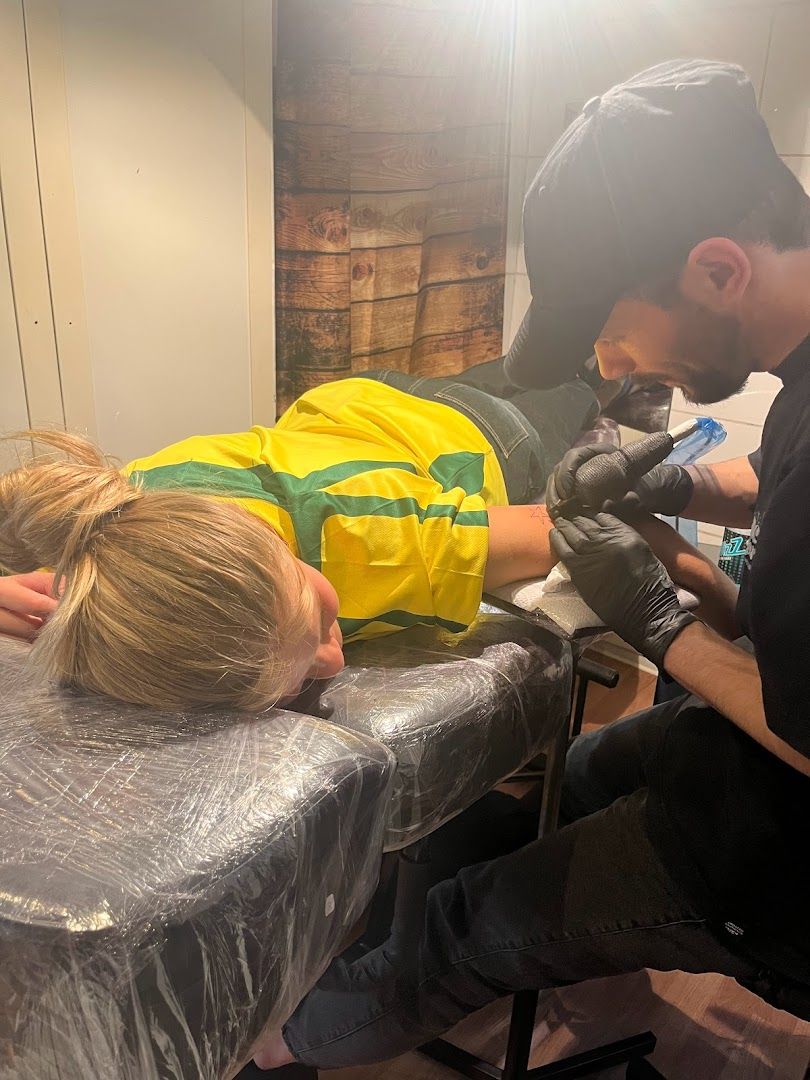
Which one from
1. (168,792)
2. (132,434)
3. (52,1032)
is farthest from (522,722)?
(132,434)

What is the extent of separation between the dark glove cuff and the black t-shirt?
0.07 meters

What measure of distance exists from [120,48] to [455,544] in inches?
47.8

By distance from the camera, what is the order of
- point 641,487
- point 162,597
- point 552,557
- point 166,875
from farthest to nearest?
point 641,487 < point 552,557 < point 162,597 < point 166,875

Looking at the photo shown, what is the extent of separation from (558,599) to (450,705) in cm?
25

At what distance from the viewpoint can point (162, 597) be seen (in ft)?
2.59

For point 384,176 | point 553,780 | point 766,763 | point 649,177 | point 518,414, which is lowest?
point 553,780

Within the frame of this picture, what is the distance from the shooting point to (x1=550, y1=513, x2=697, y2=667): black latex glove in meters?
1.03

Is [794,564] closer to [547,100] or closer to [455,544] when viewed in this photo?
[455,544]

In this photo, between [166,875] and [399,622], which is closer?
[166,875]

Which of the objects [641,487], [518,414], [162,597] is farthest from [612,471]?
[162,597]

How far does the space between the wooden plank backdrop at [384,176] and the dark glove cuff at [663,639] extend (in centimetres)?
111

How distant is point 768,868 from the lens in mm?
884

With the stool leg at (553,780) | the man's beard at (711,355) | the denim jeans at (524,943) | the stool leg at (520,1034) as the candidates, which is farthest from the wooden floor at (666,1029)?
the man's beard at (711,355)

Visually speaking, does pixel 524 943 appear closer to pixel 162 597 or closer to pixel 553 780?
pixel 553 780
